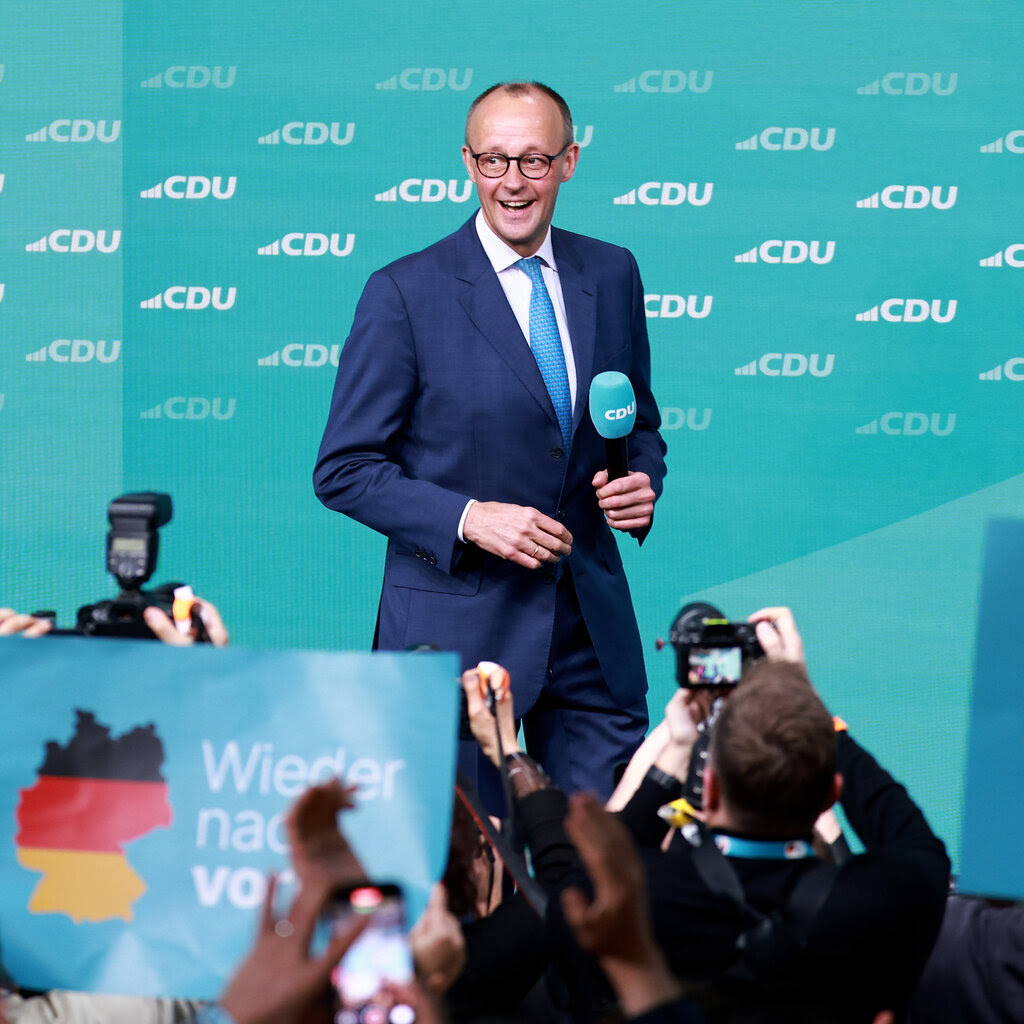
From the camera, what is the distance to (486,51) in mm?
4965

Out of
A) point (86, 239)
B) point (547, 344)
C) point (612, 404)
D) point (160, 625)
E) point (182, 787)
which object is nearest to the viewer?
point (182, 787)

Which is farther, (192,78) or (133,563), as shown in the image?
(192,78)

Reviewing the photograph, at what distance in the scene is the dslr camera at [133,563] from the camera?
2293mm

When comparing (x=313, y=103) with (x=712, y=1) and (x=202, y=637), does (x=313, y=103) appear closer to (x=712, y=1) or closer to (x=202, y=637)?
(x=712, y=1)

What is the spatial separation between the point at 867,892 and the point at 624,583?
145 cm

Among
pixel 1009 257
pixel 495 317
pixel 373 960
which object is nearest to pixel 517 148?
pixel 495 317

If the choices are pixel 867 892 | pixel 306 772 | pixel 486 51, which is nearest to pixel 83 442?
pixel 486 51

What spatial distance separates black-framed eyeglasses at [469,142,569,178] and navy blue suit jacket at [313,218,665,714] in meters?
0.19

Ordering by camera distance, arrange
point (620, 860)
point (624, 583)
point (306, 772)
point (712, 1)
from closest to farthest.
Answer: point (620, 860) < point (306, 772) < point (624, 583) < point (712, 1)

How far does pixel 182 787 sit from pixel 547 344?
145cm

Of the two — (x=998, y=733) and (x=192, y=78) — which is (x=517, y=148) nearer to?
(x=998, y=733)

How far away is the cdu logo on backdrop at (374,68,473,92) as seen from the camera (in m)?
4.98

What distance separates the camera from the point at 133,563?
7.65 feet

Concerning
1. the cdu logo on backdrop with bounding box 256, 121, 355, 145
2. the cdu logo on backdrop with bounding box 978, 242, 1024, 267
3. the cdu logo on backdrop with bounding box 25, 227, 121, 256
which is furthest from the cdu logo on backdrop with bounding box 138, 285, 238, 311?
the cdu logo on backdrop with bounding box 978, 242, 1024, 267
